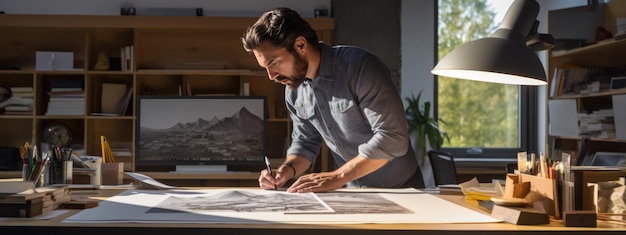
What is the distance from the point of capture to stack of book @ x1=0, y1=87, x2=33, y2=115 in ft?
18.1

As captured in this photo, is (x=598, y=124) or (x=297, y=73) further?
(x=598, y=124)

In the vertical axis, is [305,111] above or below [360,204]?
above

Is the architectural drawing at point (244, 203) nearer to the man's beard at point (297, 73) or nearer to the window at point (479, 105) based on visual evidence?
the man's beard at point (297, 73)

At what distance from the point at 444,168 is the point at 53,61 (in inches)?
130

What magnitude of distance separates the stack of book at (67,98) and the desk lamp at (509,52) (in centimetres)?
399

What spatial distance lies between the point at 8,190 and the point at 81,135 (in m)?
4.22

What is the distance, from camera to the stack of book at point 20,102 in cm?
552

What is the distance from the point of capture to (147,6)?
576cm

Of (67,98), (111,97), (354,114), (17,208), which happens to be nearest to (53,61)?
(67,98)

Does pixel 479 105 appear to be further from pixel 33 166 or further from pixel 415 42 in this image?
pixel 33 166

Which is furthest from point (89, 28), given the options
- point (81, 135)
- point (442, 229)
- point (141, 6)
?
point (442, 229)

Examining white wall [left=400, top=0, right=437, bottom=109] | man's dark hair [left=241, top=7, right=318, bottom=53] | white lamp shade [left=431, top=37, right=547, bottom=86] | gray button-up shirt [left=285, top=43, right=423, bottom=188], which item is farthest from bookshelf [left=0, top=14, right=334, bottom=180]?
white lamp shade [left=431, top=37, right=547, bottom=86]

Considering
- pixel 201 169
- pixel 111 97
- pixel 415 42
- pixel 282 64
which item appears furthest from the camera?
pixel 415 42

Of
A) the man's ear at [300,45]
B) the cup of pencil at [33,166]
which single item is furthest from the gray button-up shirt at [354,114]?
the cup of pencil at [33,166]
